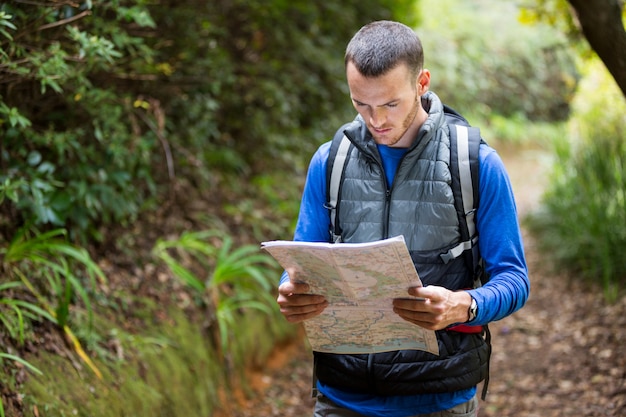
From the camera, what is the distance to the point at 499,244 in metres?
2.01

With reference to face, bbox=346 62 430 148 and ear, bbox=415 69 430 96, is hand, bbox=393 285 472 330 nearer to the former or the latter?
face, bbox=346 62 430 148

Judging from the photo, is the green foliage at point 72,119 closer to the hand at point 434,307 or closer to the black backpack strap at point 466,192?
the black backpack strap at point 466,192

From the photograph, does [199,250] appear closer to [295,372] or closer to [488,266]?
[295,372]

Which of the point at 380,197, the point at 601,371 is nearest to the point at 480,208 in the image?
the point at 380,197

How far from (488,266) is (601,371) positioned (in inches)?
117

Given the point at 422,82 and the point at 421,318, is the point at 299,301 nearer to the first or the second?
the point at 421,318

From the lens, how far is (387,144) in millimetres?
2145

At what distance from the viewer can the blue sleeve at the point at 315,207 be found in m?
2.26

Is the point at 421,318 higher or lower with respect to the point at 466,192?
lower

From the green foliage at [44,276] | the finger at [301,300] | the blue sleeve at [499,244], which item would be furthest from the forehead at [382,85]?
the green foliage at [44,276]

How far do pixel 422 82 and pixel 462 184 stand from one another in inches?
13.5

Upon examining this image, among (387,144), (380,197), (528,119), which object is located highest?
(387,144)

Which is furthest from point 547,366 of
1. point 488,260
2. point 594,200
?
point 488,260

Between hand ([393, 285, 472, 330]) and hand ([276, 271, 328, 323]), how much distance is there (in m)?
0.24
